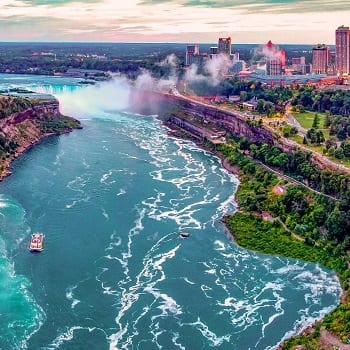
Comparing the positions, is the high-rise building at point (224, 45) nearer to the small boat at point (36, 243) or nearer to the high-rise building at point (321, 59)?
the high-rise building at point (321, 59)

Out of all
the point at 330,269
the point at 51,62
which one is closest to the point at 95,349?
the point at 330,269

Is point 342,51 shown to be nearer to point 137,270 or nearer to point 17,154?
point 17,154

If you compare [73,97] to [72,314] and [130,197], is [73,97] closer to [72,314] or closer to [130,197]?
[130,197]

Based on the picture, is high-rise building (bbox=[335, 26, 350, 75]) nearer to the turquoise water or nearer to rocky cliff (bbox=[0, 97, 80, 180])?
rocky cliff (bbox=[0, 97, 80, 180])

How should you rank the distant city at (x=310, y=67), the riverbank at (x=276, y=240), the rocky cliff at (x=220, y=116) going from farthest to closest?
1. the distant city at (x=310, y=67)
2. the rocky cliff at (x=220, y=116)
3. the riverbank at (x=276, y=240)

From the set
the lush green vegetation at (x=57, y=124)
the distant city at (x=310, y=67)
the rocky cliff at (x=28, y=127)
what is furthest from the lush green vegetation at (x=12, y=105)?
the distant city at (x=310, y=67)

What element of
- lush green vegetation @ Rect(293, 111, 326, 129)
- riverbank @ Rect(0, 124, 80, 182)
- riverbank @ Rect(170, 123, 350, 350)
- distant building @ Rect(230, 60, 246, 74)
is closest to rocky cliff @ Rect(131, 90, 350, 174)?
riverbank @ Rect(170, 123, 350, 350)
